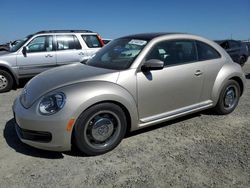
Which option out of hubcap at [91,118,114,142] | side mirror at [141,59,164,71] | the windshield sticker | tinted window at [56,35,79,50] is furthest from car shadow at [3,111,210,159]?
tinted window at [56,35,79,50]

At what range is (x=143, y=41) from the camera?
12.3 ft

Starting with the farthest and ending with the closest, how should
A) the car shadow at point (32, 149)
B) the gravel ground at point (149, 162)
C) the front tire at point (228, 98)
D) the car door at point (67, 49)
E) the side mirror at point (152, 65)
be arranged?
the car door at point (67, 49) → the front tire at point (228, 98) → the side mirror at point (152, 65) → the car shadow at point (32, 149) → the gravel ground at point (149, 162)

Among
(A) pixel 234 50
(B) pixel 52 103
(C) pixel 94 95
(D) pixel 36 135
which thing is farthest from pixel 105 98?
(A) pixel 234 50

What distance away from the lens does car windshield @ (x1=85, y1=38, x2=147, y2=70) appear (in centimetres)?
357

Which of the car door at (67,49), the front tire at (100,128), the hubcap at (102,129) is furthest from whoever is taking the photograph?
the car door at (67,49)

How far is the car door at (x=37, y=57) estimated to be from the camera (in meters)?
7.18

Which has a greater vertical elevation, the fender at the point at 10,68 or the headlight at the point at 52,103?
the headlight at the point at 52,103

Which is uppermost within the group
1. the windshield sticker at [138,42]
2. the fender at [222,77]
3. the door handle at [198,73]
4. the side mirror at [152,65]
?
the windshield sticker at [138,42]

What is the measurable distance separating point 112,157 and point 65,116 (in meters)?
0.85

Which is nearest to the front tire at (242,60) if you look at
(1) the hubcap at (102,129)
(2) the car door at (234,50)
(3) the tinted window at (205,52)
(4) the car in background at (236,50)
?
(4) the car in background at (236,50)

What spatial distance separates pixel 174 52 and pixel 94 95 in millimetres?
1605

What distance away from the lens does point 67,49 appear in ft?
25.7

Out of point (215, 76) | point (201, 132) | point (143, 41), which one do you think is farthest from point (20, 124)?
point (215, 76)

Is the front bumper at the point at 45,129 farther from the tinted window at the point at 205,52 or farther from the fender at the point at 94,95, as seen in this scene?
the tinted window at the point at 205,52
